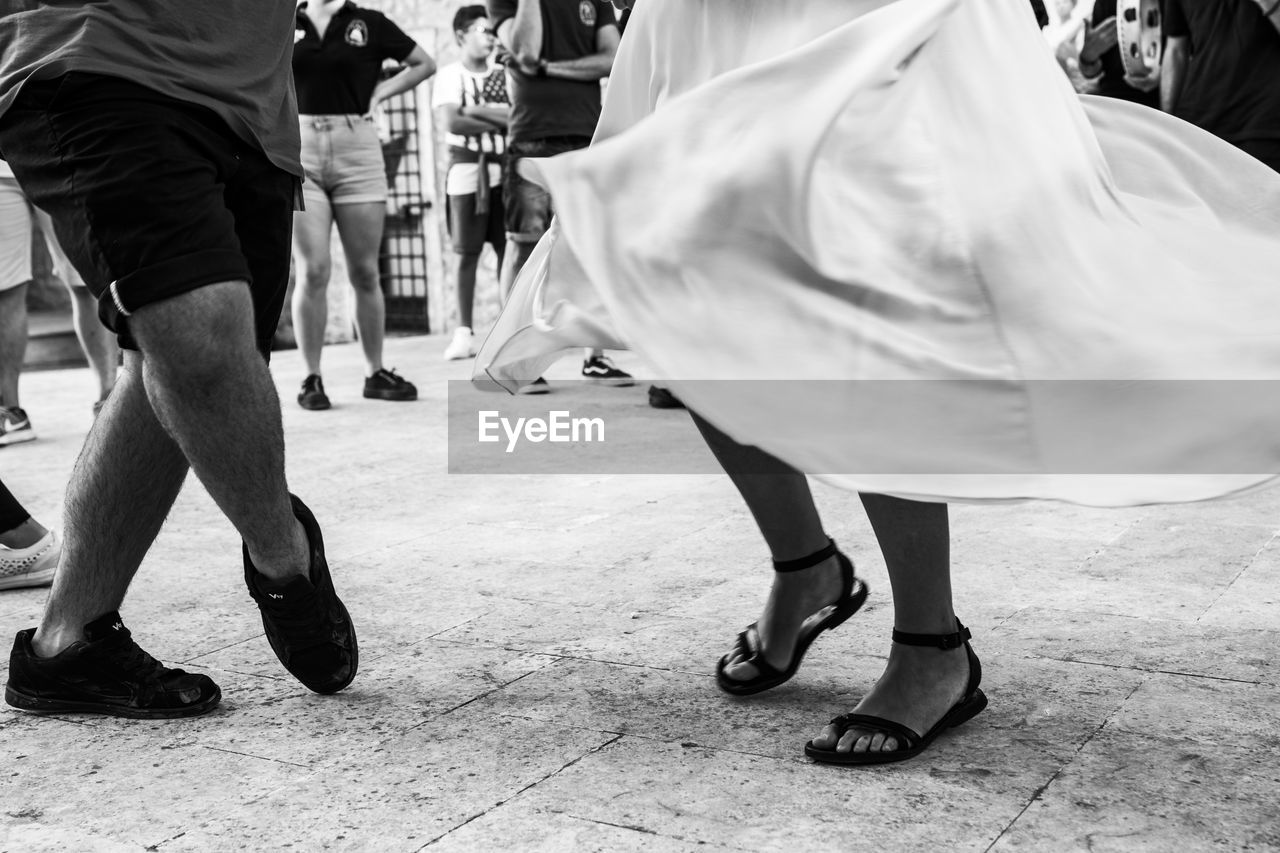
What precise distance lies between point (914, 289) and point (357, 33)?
5.22m

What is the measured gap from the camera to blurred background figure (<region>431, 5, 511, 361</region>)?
8.66 metres

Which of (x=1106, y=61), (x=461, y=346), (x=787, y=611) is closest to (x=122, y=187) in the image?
(x=787, y=611)

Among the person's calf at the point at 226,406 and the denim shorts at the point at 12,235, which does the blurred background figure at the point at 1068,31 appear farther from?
the person's calf at the point at 226,406

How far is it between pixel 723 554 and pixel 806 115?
1664mm

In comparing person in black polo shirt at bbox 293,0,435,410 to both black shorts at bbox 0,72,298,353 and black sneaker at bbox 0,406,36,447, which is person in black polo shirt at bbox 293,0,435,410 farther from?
black shorts at bbox 0,72,298,353

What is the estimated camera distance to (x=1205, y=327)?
183 centimetres

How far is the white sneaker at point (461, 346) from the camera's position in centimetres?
836

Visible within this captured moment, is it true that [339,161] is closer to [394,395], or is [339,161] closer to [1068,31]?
[394,395]

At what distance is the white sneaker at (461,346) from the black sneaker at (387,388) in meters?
1.77

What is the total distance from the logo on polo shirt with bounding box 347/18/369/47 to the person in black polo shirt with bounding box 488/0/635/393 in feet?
2.09

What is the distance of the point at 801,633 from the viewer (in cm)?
238

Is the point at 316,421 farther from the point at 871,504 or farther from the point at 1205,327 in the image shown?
the point at 1205,327

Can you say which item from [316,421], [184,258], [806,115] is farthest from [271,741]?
[316,421]

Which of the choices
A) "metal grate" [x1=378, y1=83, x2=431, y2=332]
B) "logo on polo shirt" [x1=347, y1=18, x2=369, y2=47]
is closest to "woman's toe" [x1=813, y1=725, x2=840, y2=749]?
"logo on polo shirt" [x1=347, y1=18, x2=369, y2=47]
